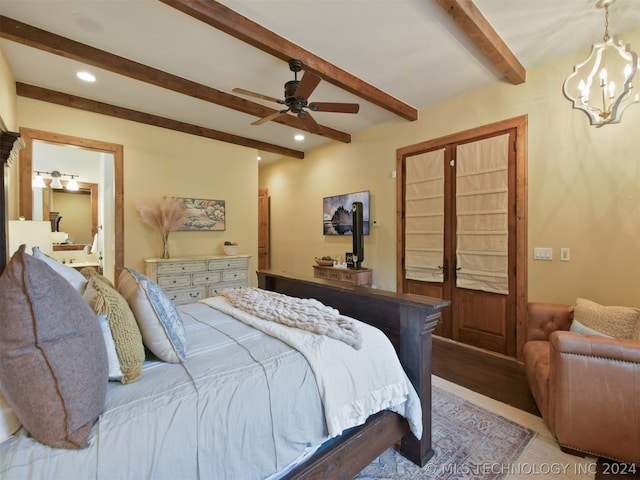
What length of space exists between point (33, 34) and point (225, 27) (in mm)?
1614

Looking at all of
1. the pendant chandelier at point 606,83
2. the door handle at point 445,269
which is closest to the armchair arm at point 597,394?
the pendant chandelier at point 606,83

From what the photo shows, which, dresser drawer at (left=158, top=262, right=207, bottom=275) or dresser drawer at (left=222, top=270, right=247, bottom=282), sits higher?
dresser drawer at (left=158, top=262, right=207, bottom=275)

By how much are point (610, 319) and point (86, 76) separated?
514cm

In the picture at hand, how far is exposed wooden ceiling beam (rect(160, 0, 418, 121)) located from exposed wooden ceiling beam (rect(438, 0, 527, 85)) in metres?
1.12

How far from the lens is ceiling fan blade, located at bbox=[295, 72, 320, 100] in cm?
245

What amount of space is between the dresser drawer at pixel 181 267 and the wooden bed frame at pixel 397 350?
2454mm

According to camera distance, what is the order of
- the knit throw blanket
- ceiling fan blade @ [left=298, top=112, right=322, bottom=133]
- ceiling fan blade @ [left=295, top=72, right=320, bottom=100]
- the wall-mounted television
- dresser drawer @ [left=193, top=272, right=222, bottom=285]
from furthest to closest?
1. the wall-mounted television
2. dresser drawer @ [left=193, top=272, right=222, bottom=285]
3. ceiling fan blade @ [left=298, top=112, right=322, bottom=133]
4. ceiling fan blade @ [left=295, top=72, right=320, bottom=100]
5. the knit throw blanket

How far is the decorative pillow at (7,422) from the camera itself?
31.3 inches

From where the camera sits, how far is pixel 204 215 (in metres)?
4.59

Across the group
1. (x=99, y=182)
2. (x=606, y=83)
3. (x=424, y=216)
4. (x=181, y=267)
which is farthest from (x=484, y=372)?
(x=99, y=182)

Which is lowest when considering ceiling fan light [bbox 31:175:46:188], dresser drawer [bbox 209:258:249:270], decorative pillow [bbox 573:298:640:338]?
decorative pillow [bbox 573:298:640:338]

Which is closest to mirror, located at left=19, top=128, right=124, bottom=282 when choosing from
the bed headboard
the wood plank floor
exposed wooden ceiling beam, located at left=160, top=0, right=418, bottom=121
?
the bed headboard

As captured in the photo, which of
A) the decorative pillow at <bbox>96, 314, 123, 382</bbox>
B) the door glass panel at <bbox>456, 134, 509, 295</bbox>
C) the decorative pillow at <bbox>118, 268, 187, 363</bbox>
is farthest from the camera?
the door glass panel at <bbox>456, 134, 509, 295</bbox>

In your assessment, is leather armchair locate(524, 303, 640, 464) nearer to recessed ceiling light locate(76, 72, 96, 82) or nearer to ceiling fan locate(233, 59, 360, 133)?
ceiling fan locate(233, 59, 360, 133)
